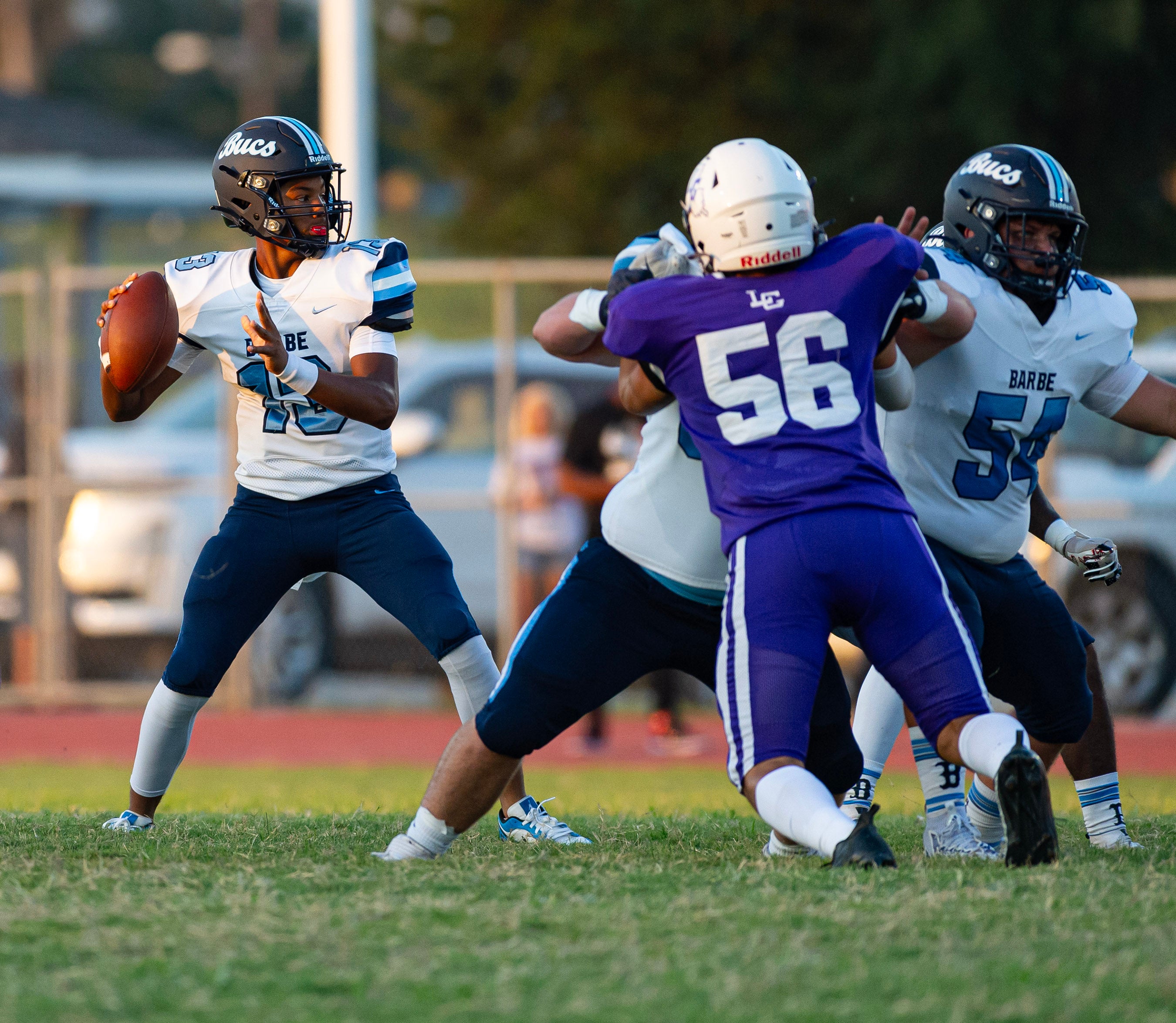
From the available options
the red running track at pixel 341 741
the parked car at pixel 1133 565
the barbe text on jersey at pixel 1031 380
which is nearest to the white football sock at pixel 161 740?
the barbe text on jersey at pixel 1031 380

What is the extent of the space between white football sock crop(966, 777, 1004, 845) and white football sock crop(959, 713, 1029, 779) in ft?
3.39

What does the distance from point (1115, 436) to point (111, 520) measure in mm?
6425

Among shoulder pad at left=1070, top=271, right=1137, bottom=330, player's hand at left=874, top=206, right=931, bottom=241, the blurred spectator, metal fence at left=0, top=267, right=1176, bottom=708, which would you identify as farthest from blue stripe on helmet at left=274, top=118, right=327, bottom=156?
metal fence at left=0, top=267, right=1176, bottom=708

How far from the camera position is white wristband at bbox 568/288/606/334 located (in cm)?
438

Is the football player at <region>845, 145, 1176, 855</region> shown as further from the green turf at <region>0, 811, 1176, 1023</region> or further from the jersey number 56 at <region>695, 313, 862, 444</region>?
the jersey number 56 at <region>695, 313, 862, 444</region>

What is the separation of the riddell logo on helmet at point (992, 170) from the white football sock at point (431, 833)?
2.30m

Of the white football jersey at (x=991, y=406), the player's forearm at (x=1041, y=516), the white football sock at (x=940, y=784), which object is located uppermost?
the white football jersey at (x=991, y=406)

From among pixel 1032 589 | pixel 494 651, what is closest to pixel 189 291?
pixel 1032 589

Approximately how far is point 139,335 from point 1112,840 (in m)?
3.15

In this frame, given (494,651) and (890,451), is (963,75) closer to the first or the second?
(494,651)

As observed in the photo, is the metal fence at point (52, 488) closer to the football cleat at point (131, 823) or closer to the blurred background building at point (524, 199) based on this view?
the blurred background building at point (524, 199)

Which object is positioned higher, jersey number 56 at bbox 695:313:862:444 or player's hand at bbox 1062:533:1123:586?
jersey number 56 at bbox 695:313:862:444

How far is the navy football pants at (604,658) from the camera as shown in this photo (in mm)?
4391

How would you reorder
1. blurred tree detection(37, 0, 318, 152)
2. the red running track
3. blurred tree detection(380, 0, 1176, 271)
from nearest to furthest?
the red running track
blurred tree detection(380, 0, 1176, 271)
blurred tree detection(37, 0, 318, 152)
